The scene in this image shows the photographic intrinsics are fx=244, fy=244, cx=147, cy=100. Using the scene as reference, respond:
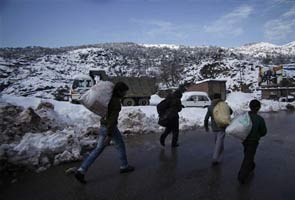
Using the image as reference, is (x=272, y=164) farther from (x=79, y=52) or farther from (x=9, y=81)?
(x=79, y=52)

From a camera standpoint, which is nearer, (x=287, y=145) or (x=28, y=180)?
(x=28, y=180)

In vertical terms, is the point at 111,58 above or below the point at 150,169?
above

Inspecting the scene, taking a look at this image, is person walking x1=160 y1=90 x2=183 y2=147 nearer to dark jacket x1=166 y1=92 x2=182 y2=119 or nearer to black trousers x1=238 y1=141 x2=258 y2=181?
dark jacket x1=166 y1=92 x2=182 y2=119

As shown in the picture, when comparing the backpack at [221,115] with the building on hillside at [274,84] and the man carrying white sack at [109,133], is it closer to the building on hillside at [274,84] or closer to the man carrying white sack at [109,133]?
the man carrying white sack at [109,133]

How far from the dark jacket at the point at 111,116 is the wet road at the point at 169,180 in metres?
0.97

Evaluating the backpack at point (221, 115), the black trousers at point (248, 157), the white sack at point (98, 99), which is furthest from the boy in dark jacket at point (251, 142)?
the white sack at point (98, 99)

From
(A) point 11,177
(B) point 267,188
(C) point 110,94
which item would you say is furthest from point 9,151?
(B) point 267,188

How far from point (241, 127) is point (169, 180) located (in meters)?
1.63

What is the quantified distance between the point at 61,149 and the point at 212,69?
8776cm

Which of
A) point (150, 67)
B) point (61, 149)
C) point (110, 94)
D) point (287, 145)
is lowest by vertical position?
point (287, 145)

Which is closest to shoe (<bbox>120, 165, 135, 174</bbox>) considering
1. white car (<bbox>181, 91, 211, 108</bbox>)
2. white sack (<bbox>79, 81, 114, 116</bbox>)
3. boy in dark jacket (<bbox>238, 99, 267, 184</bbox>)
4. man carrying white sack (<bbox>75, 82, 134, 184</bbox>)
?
man carrying white sack (<bbox>75, 82, 134, 184</bbox>)

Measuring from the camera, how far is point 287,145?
25.1 ft

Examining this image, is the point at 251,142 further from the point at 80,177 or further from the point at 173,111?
the point at 80,177

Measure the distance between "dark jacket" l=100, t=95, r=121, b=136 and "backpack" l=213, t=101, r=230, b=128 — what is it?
230 centimetres
